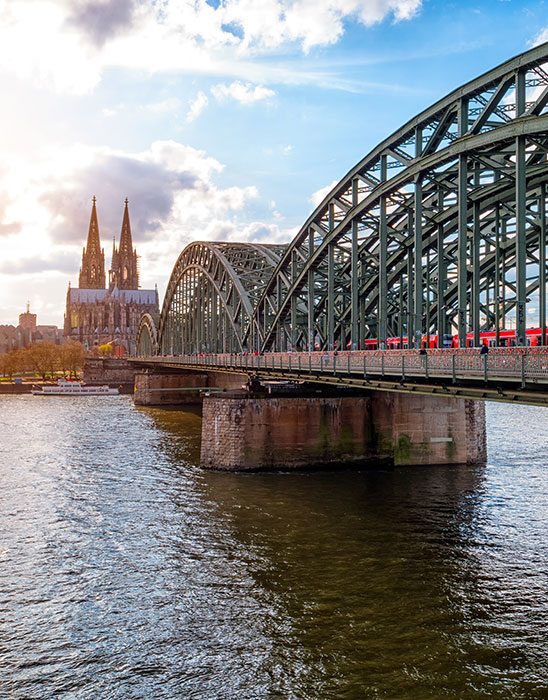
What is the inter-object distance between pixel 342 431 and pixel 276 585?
20105mm

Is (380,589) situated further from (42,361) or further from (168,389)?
(42,361)

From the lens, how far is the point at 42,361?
484 feet

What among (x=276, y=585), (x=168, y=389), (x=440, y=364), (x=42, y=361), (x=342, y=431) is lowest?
(x=276, y=585)

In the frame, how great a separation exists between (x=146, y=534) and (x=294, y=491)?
32.2 feet

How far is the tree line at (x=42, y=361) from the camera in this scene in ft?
480

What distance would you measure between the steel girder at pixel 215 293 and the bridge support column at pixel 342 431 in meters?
31.0

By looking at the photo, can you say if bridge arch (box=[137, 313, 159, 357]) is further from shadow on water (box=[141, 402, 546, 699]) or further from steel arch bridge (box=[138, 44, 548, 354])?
shadow on water (box=[141, 402, 546, 699])

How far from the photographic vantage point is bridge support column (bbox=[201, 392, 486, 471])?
40.0 meters

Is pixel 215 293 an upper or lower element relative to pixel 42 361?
upper

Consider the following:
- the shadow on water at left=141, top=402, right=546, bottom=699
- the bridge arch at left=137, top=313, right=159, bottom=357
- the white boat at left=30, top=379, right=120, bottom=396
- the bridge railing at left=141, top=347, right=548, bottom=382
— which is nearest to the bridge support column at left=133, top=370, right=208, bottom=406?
the white boat at left=30, top=379, right=120, bottom=396

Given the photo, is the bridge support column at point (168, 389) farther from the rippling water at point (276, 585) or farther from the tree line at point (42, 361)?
the rippling water at point (276, 585)

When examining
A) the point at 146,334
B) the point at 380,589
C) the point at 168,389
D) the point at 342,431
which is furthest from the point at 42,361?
the point at 380,589

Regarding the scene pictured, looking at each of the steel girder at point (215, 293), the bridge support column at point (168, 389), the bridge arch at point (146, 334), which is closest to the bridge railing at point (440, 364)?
the steel girder at point (215, 293)

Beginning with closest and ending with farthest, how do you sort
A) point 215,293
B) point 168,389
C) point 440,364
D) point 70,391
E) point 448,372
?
Result: 1. point 448,372
2. point 440,364
3. point 168,389
4. point 215,293
5. point 70,391
